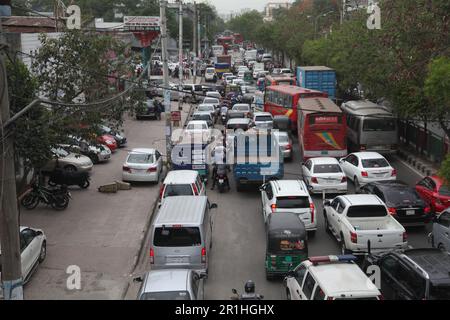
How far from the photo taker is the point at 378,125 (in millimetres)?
28219

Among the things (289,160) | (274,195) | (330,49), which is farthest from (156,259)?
(330,49)

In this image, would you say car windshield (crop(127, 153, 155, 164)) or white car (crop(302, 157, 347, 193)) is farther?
car windshield (crop(127, 153, 155, 164))

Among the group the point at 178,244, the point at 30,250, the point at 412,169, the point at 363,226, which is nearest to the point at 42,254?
the point at 30,250

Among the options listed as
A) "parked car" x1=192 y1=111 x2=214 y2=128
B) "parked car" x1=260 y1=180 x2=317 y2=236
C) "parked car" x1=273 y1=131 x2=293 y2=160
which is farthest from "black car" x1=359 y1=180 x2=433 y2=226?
"parked car" x1=192 y1=111 x2=214 y2=128

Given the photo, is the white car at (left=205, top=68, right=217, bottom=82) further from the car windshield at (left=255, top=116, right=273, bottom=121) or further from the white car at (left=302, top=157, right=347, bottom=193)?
the white car at (left=302, top=157, right=347, bottom=193)

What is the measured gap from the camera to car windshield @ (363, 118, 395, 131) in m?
28.1

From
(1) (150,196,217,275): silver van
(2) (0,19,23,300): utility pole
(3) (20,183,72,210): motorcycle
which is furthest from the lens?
(3) (20,183,72,210): motorcycle

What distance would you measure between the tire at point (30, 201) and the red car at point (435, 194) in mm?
13027

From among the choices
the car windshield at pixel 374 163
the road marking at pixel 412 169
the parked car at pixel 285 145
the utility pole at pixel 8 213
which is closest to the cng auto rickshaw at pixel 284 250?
the utility pole at pixel 8 213

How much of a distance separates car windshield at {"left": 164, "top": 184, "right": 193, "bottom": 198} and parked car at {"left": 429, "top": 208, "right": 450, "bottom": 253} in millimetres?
7381

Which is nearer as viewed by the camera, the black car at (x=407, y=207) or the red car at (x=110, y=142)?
the black car at (x=407, y=207)

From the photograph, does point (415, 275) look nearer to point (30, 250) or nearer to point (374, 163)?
point (30, 250)

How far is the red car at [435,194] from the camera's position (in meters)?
19.5

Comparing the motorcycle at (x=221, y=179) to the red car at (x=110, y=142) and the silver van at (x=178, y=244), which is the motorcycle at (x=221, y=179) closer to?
the red car at (x=110, y=142)
